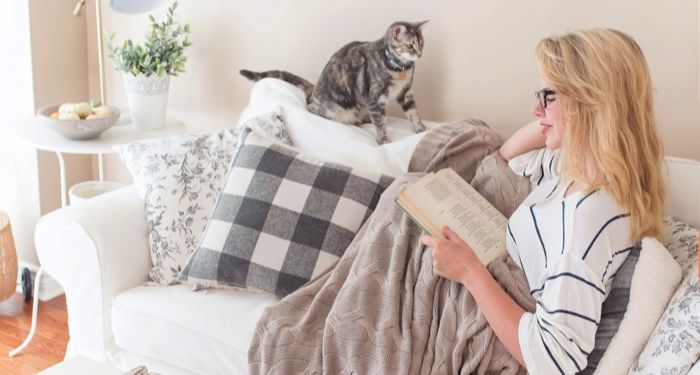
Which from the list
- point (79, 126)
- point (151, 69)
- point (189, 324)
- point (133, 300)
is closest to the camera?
point (189, 324)

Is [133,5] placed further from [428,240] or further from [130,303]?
[428,240]

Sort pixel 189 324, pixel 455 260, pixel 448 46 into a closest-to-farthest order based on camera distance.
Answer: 1. pixel 455 260
2. pixel 189 324
3. pixel 448 46

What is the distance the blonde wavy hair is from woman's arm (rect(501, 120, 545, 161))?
14.2 inches

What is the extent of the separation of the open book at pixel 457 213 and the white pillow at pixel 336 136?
28cm

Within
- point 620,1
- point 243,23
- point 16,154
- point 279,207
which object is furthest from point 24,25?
point 620,1

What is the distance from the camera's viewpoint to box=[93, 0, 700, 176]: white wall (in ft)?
6.63

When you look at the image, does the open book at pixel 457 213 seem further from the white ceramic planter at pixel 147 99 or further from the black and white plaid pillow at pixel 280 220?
the white ceramic planter at pixel 147 99

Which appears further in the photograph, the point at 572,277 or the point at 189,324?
the point at 189,324

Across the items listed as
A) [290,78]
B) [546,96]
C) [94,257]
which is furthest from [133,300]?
[546,96]

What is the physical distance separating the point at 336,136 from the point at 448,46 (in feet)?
1.38

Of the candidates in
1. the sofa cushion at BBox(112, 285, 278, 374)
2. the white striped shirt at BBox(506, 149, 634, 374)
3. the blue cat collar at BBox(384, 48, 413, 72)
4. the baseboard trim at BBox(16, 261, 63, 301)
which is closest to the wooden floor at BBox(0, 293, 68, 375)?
the baseboard trim at BBox(16, 261, 63, 301)

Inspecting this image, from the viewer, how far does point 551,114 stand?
154 centimetres

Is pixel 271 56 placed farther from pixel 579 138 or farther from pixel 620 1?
pixel 579 138

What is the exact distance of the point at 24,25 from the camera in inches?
109
